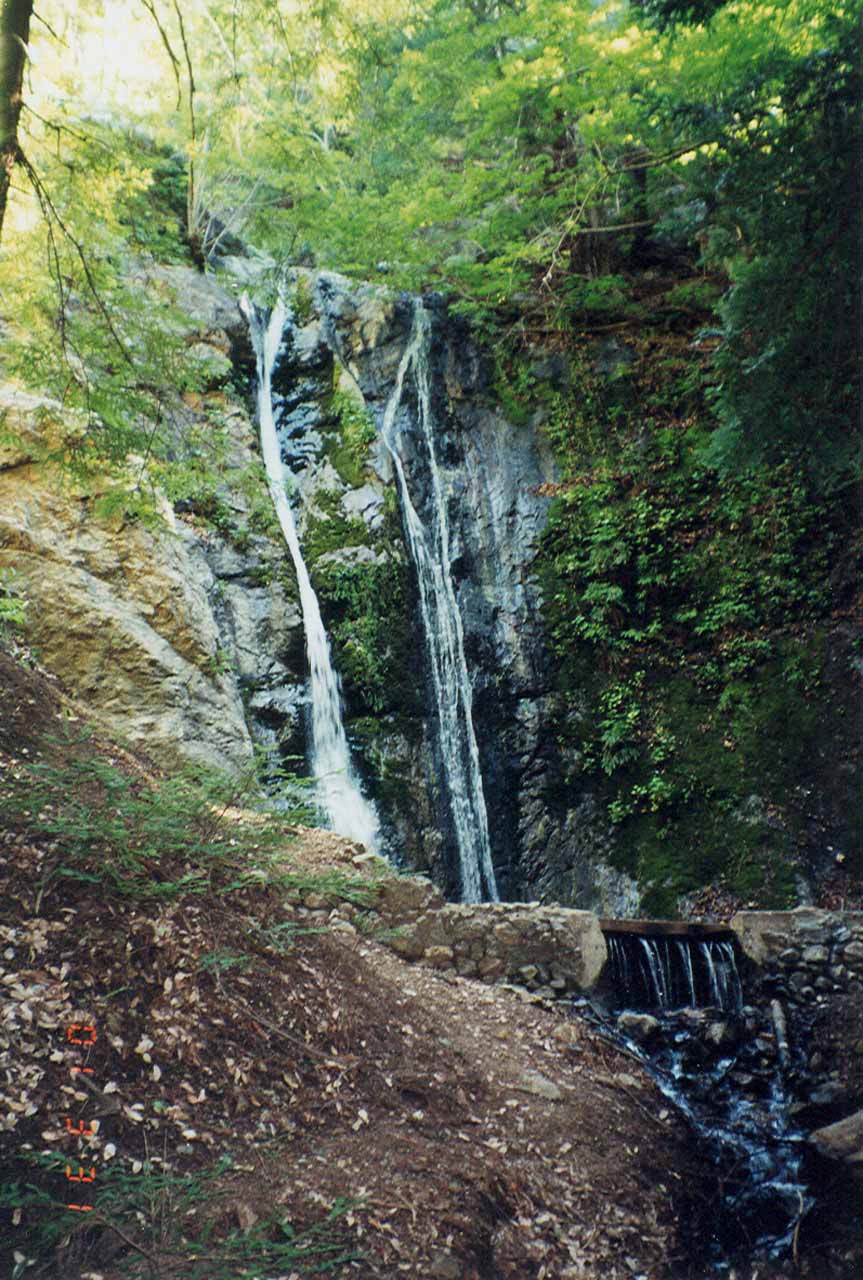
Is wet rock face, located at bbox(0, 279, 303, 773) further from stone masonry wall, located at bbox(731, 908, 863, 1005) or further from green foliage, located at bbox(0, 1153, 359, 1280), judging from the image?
stone masonry wall, located at bbox(731, 908, 863, 1005)

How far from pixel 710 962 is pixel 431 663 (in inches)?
192

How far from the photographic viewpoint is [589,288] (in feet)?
37.3

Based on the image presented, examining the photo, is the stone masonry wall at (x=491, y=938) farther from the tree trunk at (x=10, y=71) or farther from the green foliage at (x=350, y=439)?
the green foliage at (x=350, y=439)

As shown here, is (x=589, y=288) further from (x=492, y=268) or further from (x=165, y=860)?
(x=165, y=860)

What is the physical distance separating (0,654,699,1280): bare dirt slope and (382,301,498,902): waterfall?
16.6 feet

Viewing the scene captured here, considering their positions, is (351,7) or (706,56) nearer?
(351,7)

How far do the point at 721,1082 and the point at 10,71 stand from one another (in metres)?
7.08

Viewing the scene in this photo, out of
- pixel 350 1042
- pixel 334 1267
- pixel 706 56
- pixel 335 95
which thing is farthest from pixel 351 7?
pixel 334 1267

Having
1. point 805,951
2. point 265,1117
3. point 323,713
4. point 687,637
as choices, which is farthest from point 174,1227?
point 687,637

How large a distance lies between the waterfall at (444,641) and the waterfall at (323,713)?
1219mm

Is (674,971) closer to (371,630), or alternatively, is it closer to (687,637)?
(687,637)

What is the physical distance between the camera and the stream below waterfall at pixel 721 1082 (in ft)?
11.0

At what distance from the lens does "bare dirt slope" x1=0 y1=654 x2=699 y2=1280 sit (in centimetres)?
221

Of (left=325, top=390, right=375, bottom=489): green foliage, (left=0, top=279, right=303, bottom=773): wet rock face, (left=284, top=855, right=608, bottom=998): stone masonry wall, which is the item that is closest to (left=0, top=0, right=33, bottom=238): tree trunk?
(left=0, top=279, right=303, bottom=773): wet rock face
